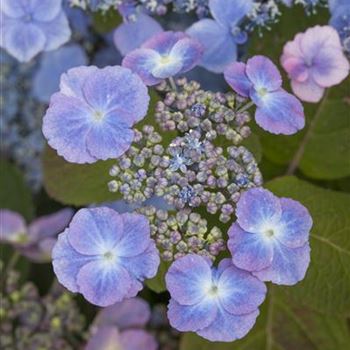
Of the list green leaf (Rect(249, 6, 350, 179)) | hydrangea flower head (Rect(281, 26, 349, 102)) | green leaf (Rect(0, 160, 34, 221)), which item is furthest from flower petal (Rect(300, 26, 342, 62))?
green leaf (Rect(0, 160, 34, 221))

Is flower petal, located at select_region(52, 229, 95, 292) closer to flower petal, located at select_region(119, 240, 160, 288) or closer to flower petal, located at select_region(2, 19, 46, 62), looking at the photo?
flower petal, located at select_region(119, 240, 160, 288)

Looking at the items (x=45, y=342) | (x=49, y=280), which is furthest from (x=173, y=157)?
(x=49, y=280)

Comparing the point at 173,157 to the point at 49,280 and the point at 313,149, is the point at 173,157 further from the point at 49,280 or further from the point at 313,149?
the point at 49,280

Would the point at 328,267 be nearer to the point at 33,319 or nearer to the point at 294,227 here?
the point at 294,227

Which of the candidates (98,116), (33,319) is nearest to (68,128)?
(98,116)

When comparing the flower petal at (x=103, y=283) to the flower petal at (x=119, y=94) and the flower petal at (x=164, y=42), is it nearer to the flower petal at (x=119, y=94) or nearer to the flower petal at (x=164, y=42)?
the flower petal at (x=119, y=94)
